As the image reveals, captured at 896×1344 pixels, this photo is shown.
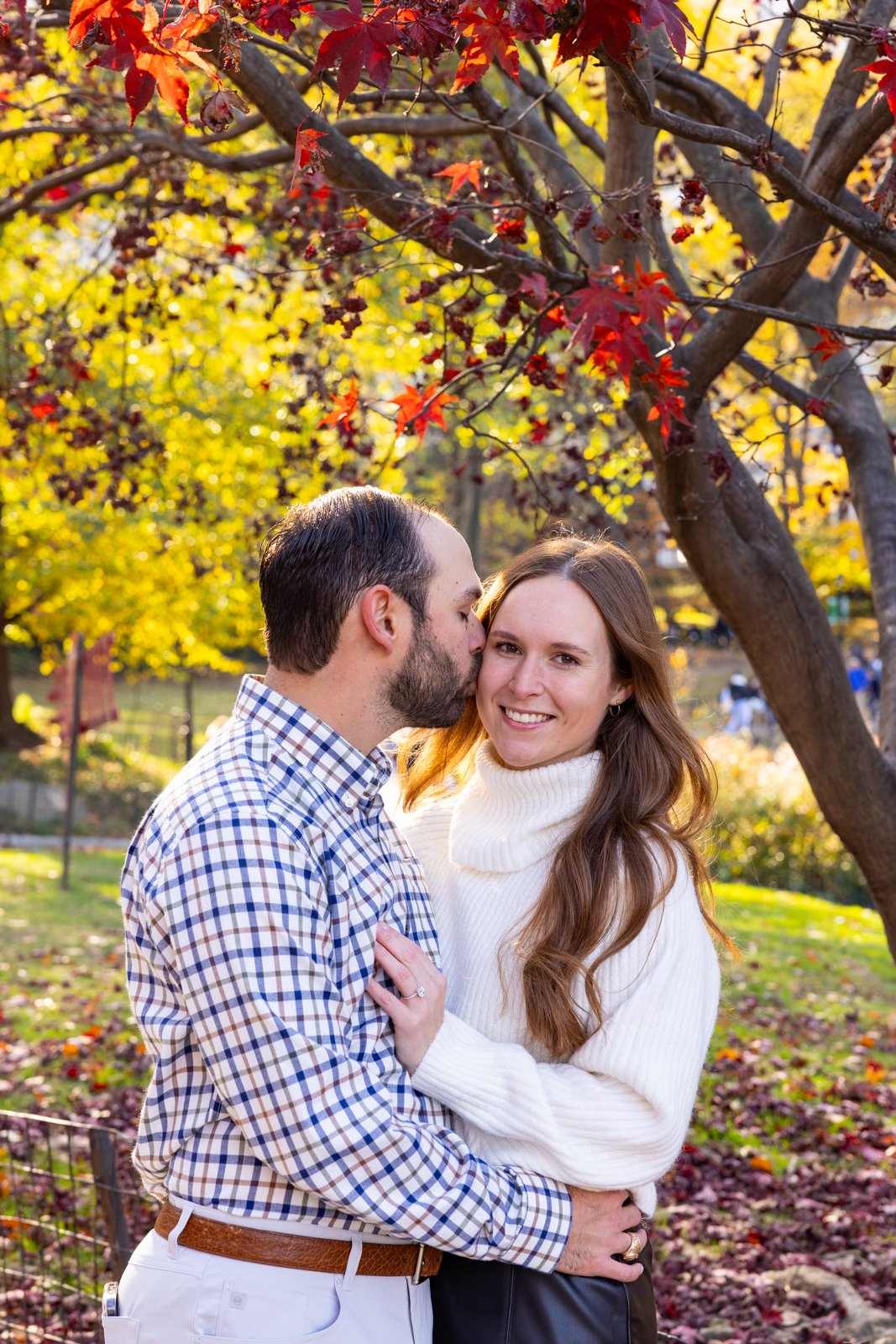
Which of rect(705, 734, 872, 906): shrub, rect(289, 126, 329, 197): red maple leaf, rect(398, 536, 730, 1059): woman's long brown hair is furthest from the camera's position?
rect(705, 734, 872, 906): shrub

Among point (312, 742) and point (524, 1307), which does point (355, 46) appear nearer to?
point (312, 742)

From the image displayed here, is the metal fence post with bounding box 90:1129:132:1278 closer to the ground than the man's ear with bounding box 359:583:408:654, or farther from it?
closer to the ground

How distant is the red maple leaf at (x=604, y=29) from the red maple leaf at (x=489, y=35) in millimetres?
105

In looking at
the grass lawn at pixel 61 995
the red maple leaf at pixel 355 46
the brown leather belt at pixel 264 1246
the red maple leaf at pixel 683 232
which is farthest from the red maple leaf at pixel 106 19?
the grass lawn at pixel 61 995

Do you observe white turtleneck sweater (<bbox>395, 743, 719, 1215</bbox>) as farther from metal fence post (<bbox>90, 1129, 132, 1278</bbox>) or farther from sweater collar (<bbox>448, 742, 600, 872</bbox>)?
metal fence post (<bbox>90, 1129, 132, 1278</bbox>)

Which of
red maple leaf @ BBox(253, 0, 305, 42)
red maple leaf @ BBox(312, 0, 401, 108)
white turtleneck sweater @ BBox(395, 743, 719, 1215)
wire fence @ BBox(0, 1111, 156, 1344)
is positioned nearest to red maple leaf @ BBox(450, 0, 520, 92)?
red maple leaf @ BBox(312, 0, 401, 108)

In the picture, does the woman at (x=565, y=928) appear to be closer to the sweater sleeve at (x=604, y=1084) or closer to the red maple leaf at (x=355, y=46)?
the sweater sleeve at (x=604, y=1084)

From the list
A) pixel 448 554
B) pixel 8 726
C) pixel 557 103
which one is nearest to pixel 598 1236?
pixel 448 554

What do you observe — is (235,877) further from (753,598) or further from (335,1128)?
(753,598)

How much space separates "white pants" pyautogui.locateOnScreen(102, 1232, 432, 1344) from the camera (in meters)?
2.04

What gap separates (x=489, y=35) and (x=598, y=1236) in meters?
2.12

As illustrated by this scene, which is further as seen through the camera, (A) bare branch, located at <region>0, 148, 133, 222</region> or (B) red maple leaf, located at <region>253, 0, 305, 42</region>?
(A) bare branch, located at <region>0, 148, 133, 222</region>

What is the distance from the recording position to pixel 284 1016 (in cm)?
196

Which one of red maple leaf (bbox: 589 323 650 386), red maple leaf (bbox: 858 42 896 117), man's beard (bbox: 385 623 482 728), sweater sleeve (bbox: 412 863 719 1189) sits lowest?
sweater sleeve (bbox: 412 863 719 1189)
